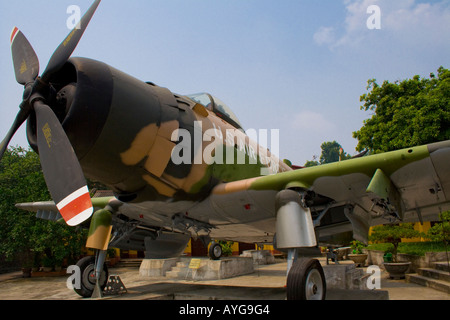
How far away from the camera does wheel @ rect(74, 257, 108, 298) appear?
7.02 metres

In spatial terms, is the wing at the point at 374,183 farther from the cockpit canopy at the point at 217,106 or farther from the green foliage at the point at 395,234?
the green foliage at the point at 395,234

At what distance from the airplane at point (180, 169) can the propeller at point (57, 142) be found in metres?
0.01

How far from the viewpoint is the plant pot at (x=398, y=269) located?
11336 mm

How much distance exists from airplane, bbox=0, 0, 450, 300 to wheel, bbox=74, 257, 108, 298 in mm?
316

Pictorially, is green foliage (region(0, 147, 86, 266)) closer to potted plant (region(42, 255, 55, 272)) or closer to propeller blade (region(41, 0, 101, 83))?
potted plant (region(42, 255, 55, 272))

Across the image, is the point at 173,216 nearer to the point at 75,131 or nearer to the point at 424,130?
the point at 75,131

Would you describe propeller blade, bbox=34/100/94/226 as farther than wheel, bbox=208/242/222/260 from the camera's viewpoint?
No

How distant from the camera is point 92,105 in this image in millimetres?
4199

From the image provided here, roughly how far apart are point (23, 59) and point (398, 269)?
483 inches

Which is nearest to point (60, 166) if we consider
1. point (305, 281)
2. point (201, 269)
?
point (305, 281)

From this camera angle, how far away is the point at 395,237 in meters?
12.8

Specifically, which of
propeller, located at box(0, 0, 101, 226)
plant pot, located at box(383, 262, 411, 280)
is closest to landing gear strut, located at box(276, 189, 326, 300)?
propeller, located at box(0, 0, 101, 226)

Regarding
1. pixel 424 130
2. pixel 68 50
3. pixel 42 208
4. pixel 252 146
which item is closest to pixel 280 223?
pixel 252 146

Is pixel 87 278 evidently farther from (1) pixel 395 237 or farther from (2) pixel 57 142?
(1) pixel 395 237
